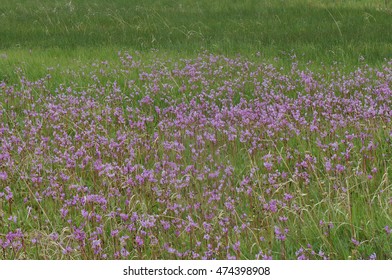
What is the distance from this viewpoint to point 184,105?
7.26 meters

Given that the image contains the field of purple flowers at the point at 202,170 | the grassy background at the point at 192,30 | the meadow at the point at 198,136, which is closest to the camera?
the field of purple flowers at the point at 202,170

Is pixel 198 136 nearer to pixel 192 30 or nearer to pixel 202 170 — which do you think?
pixel 202 170

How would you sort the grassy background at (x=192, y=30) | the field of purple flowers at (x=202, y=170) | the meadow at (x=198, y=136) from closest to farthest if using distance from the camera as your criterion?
the field of purple flowers at (x=202, y=170), the meadow at (x=198, y=136), the grassy background at (x=192, y=30)

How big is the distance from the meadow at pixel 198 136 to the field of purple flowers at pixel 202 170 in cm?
3

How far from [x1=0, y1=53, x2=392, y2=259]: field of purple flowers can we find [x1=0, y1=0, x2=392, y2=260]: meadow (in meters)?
0.03

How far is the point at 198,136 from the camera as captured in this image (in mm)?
5828

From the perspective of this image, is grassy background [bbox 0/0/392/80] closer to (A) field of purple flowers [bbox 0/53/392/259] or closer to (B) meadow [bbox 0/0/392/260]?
(B) meadow [bbox 0/0/392/260]

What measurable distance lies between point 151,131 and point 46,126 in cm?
125

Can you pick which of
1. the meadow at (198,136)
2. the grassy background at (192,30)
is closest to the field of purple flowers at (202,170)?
the meadow at (198,136)

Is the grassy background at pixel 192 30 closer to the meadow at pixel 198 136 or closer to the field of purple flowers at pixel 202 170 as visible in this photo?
the meadow at pixel 198 136

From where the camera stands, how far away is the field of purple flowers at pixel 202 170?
3.80m

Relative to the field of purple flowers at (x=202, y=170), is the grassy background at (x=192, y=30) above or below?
below
